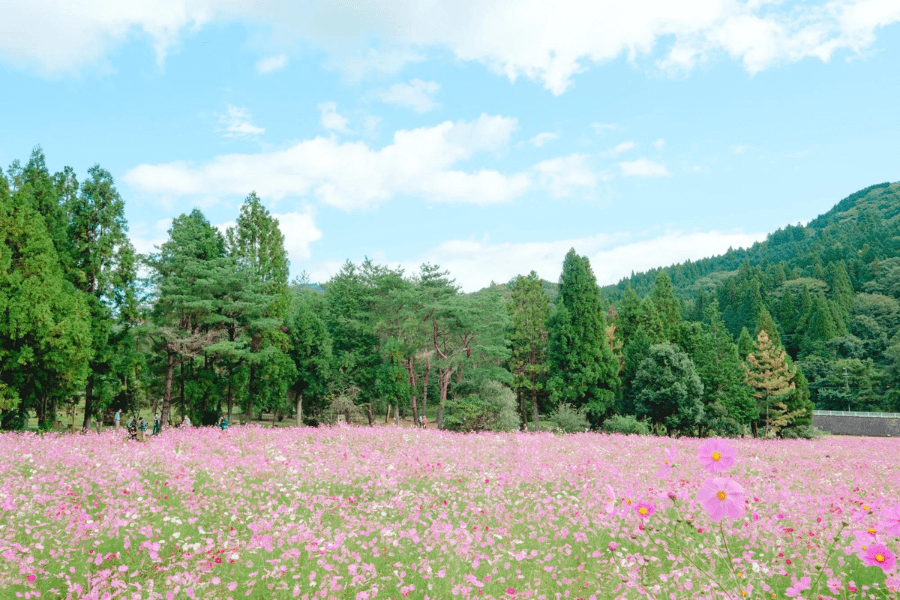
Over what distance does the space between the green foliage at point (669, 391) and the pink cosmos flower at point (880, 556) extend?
31395 mm

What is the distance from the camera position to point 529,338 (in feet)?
116

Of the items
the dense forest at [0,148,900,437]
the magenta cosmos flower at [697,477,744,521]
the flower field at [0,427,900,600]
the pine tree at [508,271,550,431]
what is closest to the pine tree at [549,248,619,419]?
the dense forest at [0,148,900,437]

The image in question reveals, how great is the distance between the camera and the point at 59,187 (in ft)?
81.7

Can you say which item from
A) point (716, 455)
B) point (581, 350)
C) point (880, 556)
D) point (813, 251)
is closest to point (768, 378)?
point (581, 350)

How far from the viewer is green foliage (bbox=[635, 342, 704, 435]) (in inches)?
1268

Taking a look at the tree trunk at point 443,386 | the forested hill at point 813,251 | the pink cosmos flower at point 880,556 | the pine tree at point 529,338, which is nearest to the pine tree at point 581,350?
the pine tree at point 529,338

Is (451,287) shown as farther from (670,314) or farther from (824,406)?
(824,406)

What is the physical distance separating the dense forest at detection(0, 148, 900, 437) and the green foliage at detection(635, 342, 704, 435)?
119mm

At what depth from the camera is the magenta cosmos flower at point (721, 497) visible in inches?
97.3

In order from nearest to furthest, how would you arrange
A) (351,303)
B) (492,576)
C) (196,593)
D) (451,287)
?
1. (196,593)
2. (492,576)
3. (451,287)
4. (351,303)

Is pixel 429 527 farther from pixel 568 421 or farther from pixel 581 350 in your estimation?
pixel 581 350

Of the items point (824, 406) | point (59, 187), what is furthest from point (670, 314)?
point (59, 187)

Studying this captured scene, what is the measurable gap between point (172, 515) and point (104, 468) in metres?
3.51

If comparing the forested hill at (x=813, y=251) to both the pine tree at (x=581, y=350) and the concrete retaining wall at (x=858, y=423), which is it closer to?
the concrete retaining wall at (x=858, y=423)
